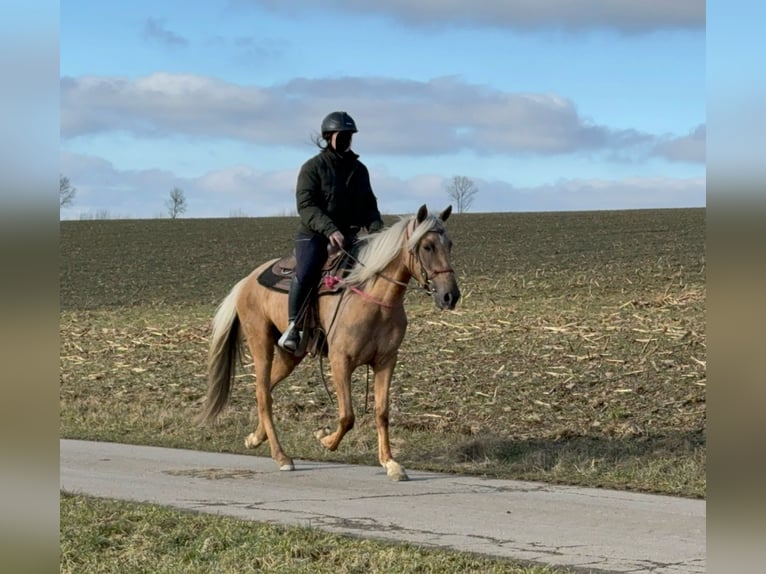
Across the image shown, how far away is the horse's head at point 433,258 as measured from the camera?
31.3ft

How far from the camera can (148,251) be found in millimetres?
53656

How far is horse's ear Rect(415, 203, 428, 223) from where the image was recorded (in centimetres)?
971

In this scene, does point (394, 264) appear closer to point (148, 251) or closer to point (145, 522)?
point (145, 522)

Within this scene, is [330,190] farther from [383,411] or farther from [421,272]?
[383,411]

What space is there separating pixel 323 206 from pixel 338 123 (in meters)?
0.86

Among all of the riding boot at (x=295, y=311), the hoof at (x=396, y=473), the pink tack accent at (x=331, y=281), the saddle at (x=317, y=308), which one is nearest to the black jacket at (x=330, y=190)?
the saddle at (x=317, y=308)

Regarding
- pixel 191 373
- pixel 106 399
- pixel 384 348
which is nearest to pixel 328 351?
pixel 384 348

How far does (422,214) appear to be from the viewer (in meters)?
9.80

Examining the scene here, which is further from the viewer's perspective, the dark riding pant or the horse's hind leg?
the horse's hind leg

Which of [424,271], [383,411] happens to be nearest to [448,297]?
[424,271]

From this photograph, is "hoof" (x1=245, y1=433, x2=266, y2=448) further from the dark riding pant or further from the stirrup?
the dark riding pant

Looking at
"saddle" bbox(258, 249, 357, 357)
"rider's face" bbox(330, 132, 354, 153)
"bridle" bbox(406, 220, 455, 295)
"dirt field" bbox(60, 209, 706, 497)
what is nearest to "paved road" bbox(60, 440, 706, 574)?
"dirt field" bbox(60, 209, 706, 497)

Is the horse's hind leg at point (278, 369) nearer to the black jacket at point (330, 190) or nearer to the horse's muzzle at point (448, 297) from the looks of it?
the black jacket at point (330, 190)

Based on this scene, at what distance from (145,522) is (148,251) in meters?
47.2
